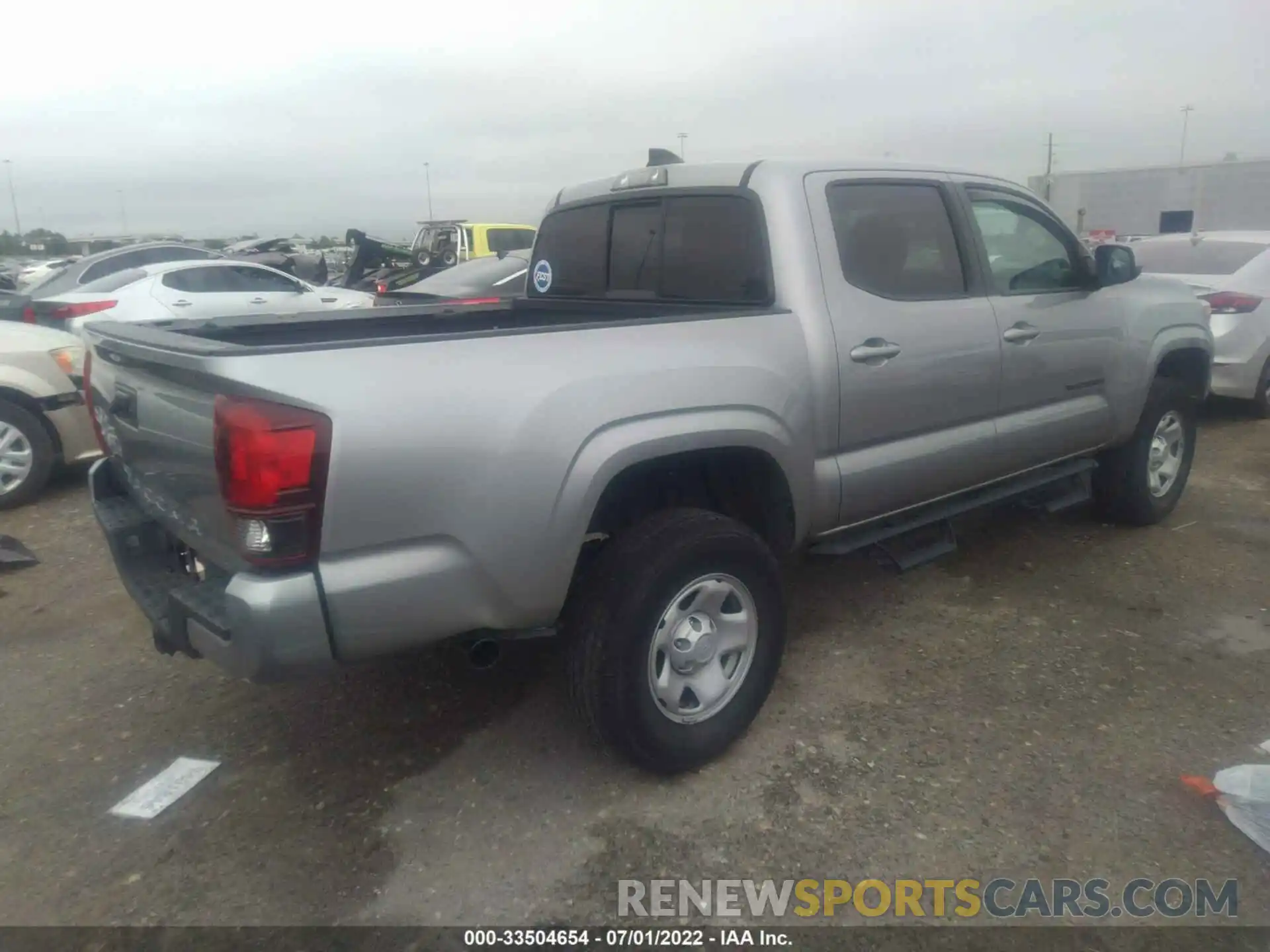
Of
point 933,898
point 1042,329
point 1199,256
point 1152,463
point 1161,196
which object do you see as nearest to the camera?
point 933,898

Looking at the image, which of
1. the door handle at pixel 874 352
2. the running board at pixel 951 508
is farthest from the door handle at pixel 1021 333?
the door handle at pixel 874 352

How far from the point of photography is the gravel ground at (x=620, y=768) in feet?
8.49

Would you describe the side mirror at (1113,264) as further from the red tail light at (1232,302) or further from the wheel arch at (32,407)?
the wheel arch at (32,407)

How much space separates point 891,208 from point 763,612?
169cm

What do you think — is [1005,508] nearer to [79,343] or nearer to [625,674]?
[625,674]

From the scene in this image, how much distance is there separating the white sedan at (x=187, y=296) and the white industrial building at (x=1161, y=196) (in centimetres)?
2307

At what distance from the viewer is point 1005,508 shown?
566 centimetres

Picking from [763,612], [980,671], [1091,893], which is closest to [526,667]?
[763,612]

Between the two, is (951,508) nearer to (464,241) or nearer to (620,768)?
(620,768)

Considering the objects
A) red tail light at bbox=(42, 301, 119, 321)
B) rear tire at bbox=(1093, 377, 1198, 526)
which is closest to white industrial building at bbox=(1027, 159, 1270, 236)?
rear tire at bbox=(1093, 377, 1198, 526)

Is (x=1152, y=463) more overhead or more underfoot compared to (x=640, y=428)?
more underfoot

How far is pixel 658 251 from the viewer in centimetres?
377

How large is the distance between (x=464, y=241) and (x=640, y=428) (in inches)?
585

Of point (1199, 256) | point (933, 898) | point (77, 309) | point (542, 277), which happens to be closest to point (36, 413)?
point (77, 309)
